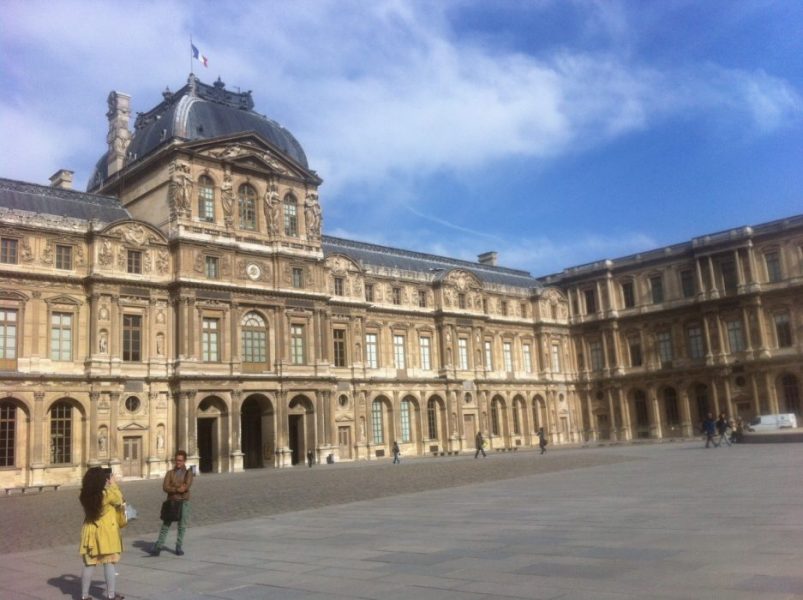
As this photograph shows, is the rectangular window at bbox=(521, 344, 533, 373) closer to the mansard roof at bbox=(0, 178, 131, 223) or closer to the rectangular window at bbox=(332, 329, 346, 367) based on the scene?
the rectangular window at bbox=(332, 329, 346, 367)

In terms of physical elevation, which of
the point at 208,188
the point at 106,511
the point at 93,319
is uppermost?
the point at 208,188

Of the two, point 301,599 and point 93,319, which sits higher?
point 93,319

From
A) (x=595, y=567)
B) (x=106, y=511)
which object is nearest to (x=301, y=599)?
(x=106, y=511)

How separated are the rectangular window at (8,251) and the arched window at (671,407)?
165ft

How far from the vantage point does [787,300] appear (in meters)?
57.1

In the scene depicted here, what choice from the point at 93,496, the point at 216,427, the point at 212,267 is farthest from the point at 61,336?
the point at 93,496

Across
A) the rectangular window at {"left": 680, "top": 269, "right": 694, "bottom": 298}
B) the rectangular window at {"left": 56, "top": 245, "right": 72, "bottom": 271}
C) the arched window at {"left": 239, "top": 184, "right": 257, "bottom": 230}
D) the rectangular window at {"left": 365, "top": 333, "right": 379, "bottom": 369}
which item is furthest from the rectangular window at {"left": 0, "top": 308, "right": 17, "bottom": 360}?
the rectangular window at {"left": 680, "top": 269, "right": 694, "bottom": 298}

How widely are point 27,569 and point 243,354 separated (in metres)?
31.7

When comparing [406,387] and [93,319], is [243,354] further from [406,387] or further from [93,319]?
[406,387]

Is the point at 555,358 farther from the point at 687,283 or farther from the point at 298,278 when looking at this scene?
the point at 298,278

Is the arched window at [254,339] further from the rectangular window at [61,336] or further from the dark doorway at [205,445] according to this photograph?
the rectangular window at [61,336]

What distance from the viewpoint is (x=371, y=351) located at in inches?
2120

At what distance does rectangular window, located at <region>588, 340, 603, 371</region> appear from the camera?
68625 millimetres

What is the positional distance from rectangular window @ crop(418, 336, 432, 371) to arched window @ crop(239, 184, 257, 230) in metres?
17.5
